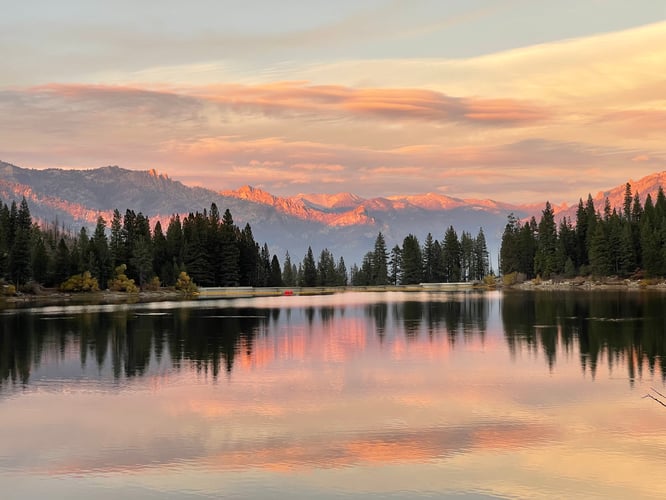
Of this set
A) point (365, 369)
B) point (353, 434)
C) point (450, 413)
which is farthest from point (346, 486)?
point (365, 369)

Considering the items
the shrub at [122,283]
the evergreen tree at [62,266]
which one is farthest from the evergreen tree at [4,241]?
the shrub at [122,283]

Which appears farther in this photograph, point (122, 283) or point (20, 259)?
point (122, 283)

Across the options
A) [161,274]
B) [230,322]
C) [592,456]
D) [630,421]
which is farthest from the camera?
[161,274]

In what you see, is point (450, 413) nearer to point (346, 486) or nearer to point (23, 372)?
point (346, 486)

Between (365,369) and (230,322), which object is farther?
(230,322)

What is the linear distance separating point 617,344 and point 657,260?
12684cm

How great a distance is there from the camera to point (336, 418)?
28.4m

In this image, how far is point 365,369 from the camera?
41.1m

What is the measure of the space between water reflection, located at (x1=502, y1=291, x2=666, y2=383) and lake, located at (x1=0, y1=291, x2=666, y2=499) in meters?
0.36

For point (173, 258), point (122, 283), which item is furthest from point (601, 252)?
point (122, 283)

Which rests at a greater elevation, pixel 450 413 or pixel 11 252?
pixel 11 252

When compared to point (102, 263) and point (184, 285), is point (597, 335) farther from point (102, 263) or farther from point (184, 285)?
point (184, 285)

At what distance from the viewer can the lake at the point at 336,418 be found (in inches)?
814

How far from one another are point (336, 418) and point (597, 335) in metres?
33.7
